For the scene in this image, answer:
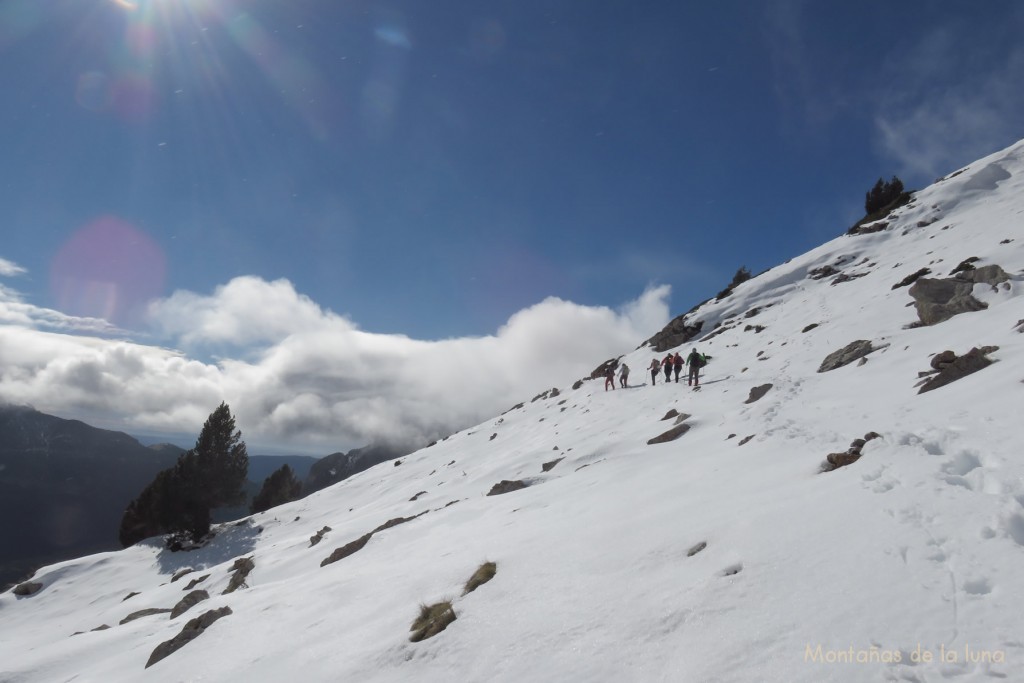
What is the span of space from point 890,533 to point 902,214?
54.5 m

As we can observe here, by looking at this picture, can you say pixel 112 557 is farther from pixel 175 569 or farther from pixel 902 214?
pixel 902 214

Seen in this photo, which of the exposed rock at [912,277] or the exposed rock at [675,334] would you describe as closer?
the exposed rock at [912,277]

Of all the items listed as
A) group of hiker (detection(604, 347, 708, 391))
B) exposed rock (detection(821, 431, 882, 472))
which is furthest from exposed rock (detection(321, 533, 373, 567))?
group of hiker (detection(604, 347, 708, 391))

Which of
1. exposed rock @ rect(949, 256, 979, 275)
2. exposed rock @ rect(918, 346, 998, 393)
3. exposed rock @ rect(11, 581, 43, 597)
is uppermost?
exposed rock @ rect(949, 256, 979, 275)

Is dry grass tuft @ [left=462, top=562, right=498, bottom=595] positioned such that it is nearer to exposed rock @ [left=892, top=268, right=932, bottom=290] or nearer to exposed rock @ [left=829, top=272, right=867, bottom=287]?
exposed rock @ [left=892, top=268, right=932, bottom=290]

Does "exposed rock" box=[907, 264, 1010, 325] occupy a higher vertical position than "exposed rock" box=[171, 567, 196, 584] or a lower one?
higher

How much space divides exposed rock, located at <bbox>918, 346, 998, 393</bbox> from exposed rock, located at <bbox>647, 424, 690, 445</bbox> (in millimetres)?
6657

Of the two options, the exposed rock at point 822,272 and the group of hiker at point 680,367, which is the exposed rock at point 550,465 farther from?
the exposed rock at point 822,272

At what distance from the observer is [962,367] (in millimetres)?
10523

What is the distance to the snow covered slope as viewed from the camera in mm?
4070

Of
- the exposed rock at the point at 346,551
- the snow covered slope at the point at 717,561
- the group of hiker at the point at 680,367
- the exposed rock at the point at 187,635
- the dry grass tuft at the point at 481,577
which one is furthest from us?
the group of hiker at the point at 680,367

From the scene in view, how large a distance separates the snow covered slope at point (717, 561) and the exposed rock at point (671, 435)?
31 centimetres

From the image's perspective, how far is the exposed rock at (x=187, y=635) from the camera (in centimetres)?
942

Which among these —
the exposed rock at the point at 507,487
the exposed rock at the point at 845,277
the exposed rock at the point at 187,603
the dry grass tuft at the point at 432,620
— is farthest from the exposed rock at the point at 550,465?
the exposed rock at the point at 845,277
